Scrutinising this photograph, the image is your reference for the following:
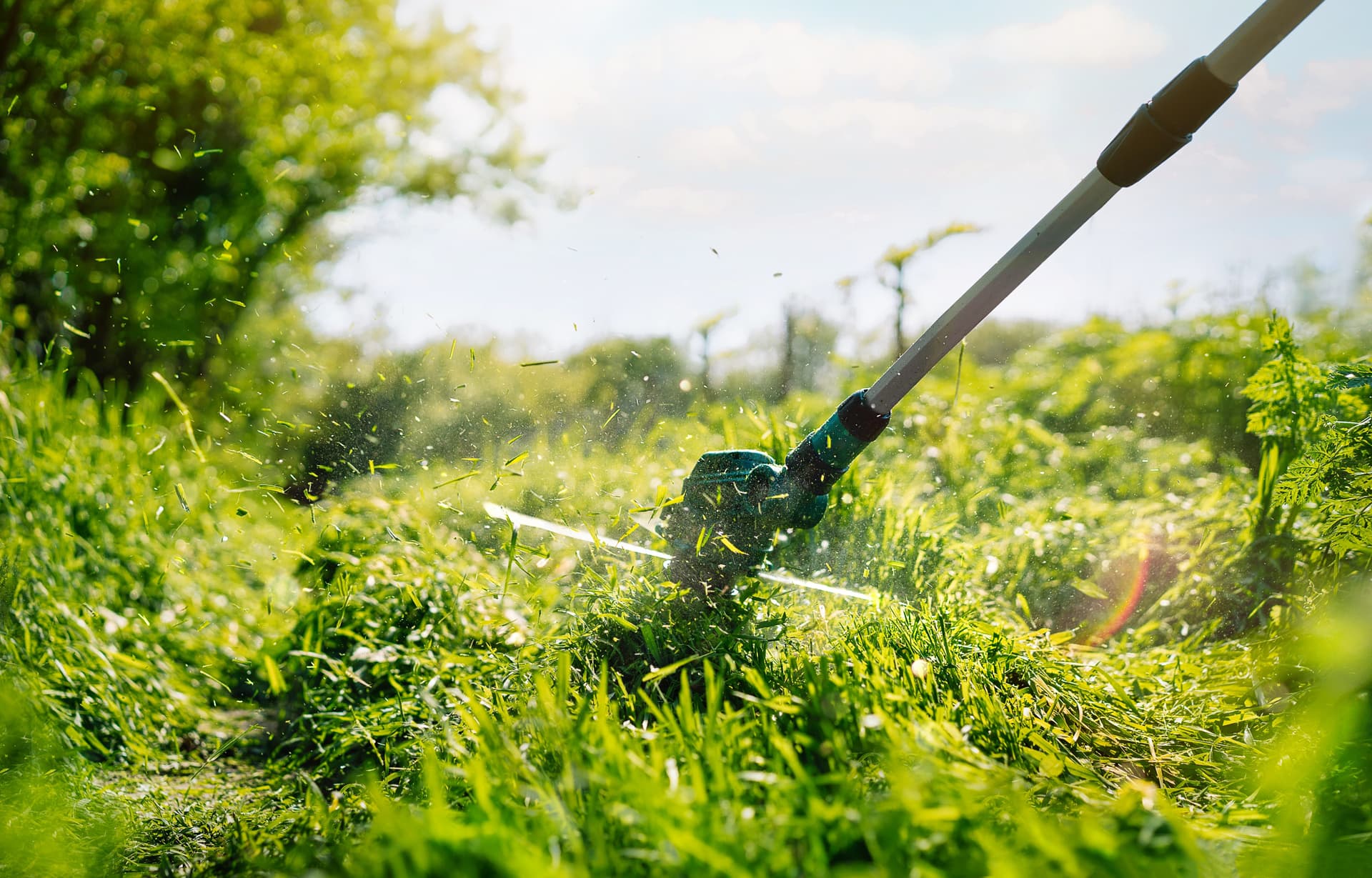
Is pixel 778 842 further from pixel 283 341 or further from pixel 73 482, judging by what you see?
pixel 283 341

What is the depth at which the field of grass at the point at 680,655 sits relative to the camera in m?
1.13

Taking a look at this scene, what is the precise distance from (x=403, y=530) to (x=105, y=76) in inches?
167

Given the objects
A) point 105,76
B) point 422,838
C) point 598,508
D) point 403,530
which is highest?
point 105,76

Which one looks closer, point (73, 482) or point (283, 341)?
point (73, 482)

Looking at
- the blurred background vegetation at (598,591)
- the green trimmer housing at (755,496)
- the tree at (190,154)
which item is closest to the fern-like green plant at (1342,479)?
the blurred background vegetation at (598,591)

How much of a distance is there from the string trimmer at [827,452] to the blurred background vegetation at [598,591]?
143mm

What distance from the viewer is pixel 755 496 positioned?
2186 millimetres

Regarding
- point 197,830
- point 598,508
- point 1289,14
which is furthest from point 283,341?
point 1289,14

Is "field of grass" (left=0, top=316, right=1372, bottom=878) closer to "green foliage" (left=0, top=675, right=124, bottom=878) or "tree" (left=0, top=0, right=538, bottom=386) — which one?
"green foliage" (left=0, top=675, right=124, bottom=878)

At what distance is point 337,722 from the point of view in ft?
6.85

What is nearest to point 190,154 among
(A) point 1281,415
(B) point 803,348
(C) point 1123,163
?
(B) point 803,348

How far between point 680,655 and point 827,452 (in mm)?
701

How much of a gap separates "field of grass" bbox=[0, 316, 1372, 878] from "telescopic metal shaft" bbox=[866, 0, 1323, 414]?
2.35 ft

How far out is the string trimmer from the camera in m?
1.84
